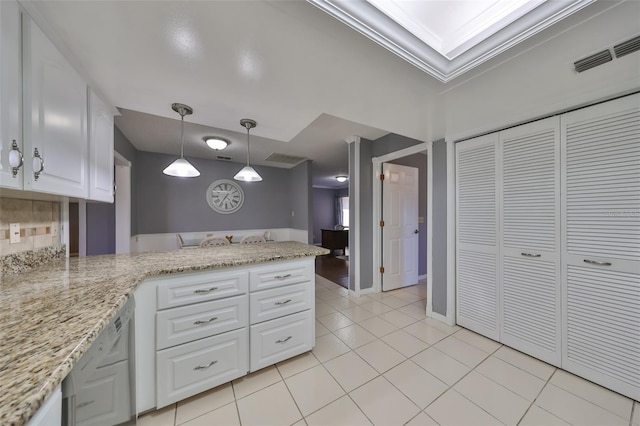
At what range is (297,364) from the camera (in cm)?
182

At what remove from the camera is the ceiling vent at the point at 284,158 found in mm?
4293

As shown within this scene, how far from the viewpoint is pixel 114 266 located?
57.9 inches

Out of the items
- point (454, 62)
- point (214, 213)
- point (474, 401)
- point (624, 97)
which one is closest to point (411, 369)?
point (474, 401)

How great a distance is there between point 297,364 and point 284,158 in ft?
11.9

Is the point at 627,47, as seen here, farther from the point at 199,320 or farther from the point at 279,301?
the point at 199,320

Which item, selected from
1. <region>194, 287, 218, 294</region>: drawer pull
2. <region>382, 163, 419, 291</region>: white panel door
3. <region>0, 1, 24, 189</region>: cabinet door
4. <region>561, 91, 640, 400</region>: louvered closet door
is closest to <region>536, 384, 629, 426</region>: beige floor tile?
<region>561, 91, 640, 400</region>: louvered closet door

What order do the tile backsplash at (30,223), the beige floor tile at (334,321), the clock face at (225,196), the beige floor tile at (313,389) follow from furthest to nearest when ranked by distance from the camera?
the clock face at (225,196), the beige floor tile at (334,321), the beige floor tile at (313,389), the tile backsplash at (30,223)

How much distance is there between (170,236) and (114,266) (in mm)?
3115

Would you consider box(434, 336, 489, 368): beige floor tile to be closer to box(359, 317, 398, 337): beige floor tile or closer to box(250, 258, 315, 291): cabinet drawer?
box(359, 317, 398, 337): beige floor tile

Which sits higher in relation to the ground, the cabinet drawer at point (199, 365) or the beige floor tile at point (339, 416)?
the cabinet drawer at point (199, 365)

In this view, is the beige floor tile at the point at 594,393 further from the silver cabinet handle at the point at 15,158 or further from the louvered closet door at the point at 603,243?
the silver cabinet handle at the point at 15,158

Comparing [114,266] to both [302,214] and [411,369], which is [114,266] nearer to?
[411,369]

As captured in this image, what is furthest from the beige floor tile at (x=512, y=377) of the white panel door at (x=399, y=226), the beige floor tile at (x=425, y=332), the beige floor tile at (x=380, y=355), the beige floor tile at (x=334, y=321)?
the white panel door at (x=399, y=226)

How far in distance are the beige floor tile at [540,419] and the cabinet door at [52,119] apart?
287cm
